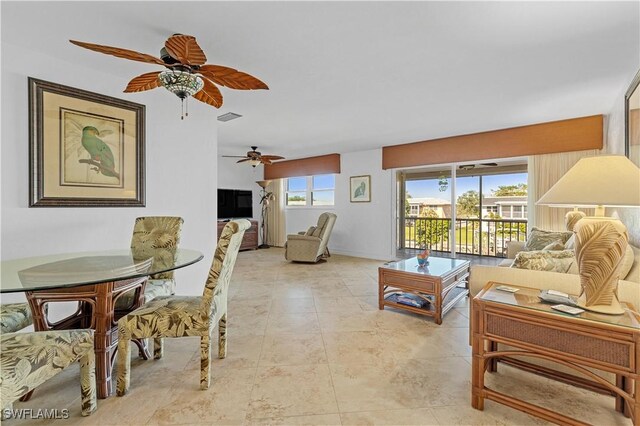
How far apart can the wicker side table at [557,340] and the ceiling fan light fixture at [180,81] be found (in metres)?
2.25

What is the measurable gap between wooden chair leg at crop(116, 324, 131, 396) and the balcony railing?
5.55 meters

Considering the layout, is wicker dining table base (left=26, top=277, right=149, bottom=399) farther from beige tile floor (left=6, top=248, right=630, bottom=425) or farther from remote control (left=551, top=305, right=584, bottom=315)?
remote control (left=551, top=305, right=584, bottom=315)

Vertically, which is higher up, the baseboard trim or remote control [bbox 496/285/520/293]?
remote control [bbox 496/285/520/293]

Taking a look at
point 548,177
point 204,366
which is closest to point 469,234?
point 548,177

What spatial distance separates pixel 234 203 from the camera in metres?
7.25

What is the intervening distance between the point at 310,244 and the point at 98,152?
354cm

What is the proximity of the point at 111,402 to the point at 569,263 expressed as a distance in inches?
118

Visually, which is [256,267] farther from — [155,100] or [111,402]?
[111,402]

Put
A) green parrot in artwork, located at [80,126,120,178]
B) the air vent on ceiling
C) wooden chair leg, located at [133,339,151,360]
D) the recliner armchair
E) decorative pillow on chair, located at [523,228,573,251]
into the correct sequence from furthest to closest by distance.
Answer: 1. the recliner armchair
2. the air vent on ceiling
3. decorative pillow on chair, located at [523,228,573,251]
4. green parrot in artwork, located at [80,126,120,178]
5. wooden chair leg, located at [133,339,151,360]

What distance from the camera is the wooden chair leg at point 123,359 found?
163 cm

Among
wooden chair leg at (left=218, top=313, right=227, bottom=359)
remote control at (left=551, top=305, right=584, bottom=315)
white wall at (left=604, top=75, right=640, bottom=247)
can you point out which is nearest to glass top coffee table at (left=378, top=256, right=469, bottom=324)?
remote control at (left=551, top=305, right=584, bottom=315)

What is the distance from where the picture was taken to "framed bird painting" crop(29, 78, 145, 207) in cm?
220

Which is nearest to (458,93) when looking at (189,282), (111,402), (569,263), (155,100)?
(569,263)

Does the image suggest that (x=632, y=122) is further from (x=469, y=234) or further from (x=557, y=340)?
(x=469, y=234)
